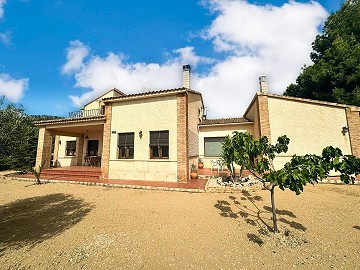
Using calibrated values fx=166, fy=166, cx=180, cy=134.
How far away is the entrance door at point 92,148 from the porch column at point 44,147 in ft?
11.5

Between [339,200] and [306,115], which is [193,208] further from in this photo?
[306,115]

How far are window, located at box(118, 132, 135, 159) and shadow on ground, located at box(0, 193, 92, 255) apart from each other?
158 inches

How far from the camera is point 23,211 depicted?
6.20 metres

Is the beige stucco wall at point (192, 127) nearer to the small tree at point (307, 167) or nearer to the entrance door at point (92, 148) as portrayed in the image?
the small tree at point (307, 167)

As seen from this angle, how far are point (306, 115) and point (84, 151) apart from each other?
770 inches

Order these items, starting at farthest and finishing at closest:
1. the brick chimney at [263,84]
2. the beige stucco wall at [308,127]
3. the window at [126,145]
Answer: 1. the brick chimney at [263,84]
2. the window at [126,145]
3. the beige stucco wall at [308,127]

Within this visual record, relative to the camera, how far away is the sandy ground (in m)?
3.31

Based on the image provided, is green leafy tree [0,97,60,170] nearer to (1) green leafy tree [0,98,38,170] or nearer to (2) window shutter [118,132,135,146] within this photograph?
→ (1) green leafy tree [0,98,38,170]

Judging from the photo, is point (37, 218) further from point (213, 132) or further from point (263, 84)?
point (263, 84)

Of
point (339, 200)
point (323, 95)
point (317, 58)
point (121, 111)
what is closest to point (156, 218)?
point (339, 200)

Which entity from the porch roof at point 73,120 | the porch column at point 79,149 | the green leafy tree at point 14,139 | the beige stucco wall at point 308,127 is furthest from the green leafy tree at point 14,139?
the beige stucco wall at point 308,127

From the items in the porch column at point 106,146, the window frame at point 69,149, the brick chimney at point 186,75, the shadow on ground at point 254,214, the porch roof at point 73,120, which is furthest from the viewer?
the window frame at point 69,149

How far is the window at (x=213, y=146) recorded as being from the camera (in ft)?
46.5

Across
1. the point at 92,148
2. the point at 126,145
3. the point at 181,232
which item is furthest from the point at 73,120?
the point at 181,232
